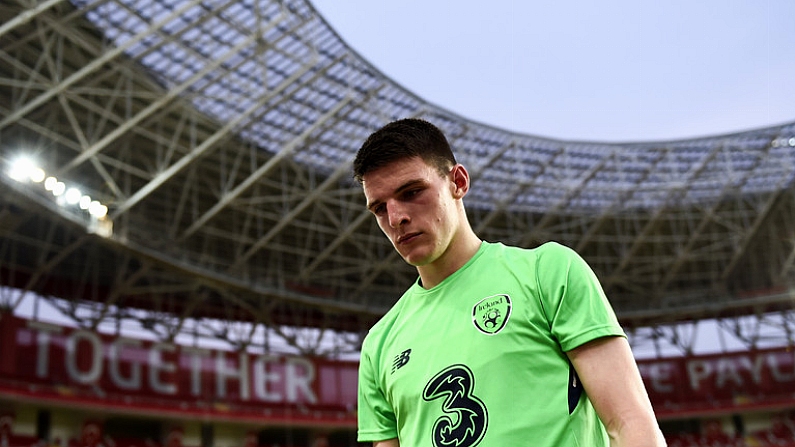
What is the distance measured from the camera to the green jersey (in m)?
2.21

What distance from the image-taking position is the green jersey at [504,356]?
2.21 metres

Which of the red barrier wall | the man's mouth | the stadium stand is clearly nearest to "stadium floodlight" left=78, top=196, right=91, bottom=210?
the stadium stand

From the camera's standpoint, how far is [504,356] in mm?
2297

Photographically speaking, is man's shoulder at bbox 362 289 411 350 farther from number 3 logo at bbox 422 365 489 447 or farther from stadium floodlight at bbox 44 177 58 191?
stadium floodlight at bbox 44 177 58 191

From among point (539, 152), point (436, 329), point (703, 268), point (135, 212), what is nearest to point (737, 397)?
point (703, 268)

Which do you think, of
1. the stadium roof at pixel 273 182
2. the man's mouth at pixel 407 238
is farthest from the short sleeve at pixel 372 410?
the stadium roof at pixel 273 182

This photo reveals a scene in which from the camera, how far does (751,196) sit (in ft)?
144

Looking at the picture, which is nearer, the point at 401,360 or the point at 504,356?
the point at 504,356

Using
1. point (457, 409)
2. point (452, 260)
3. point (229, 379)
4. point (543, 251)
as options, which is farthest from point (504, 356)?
point (229, 379)

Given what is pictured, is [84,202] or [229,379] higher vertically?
[84,202]

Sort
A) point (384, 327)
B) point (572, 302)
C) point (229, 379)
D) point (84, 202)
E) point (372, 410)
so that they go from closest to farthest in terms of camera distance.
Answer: point (572, 302)
point (372, 410)
point (384, 327)
point (84, 202)
point (229, 379)

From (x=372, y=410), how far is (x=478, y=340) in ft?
2.14

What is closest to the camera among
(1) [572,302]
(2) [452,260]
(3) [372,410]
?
(1) [572,302]

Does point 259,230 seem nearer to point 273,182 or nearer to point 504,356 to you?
point 273,182
